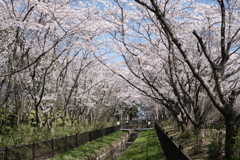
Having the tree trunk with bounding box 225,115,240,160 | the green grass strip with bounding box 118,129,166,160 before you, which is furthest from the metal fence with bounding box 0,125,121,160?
the tree trunk with bounding box 225,115,240,160

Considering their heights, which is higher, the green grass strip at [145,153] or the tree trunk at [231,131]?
the tree trunk at [231,131]

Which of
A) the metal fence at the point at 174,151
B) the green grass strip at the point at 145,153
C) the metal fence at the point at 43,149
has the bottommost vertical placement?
the green grass strip at the point at 145,153

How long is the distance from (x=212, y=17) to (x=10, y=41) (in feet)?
37.1

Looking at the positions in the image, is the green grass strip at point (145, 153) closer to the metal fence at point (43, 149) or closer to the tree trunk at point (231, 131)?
the metal fence at point (43, 149)

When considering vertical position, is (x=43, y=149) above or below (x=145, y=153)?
above

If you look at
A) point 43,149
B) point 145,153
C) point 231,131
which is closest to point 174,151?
point 231,131

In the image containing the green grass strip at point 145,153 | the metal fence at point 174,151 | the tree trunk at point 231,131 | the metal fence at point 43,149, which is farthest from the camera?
the green grass strip at point 145,153

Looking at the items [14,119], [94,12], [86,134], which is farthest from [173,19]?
[14,119]

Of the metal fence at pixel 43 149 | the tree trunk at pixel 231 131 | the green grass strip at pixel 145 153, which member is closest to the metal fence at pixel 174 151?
the tree trunk at pixel 231 131

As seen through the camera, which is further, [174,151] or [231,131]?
[174,151]

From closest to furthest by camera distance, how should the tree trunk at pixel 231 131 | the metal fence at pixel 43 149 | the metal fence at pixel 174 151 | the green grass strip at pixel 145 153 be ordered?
1. the metal fence at pixel 174 151
2. the tree trunk at pixel 231 131
3. the metal fence at pixel 43 149
4. the green grass strip at pixel 145 153

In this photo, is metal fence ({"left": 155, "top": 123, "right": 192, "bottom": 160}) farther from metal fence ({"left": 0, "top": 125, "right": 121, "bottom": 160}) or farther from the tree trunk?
metal fence ({"left": 0, "top": 125, "right": 121, "bottom": 160})

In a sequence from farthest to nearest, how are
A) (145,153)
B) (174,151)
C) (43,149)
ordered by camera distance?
(145,153) → (43,149) → (174,151)

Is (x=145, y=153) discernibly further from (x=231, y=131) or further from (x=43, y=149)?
(x=231, y=131)
